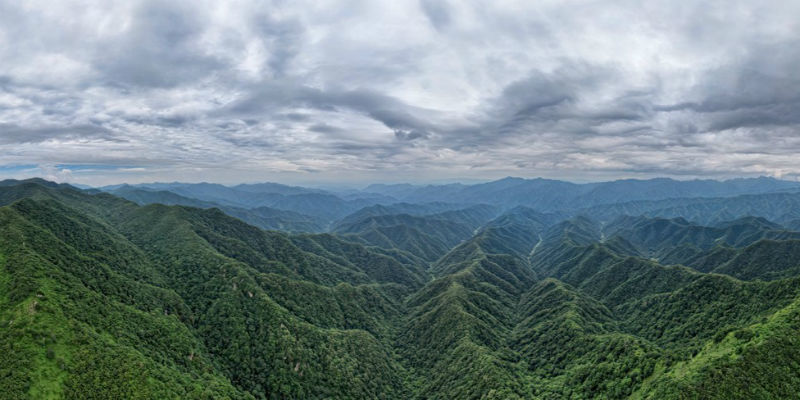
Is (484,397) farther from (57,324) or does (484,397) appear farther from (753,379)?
(57,324)

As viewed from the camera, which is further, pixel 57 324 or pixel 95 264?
pixel 95 264

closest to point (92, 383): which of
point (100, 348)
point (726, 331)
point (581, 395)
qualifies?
point (100, 348)

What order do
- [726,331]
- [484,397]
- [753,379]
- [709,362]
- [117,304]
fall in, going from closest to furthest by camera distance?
[753,379], [709,362], [726,331], [117,304], [484,397]

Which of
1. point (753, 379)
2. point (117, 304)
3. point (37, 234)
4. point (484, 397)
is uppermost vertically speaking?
point (37, 234)

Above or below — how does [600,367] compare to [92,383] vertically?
below

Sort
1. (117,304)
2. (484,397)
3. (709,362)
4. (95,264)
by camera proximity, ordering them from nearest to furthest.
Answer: (709,362)
(117,304)
(484,397)
(95,264)

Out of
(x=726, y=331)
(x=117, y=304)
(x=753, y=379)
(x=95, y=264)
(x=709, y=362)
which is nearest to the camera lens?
(x=753, y=379)

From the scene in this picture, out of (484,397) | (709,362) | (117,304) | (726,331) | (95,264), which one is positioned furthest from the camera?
(95,264)

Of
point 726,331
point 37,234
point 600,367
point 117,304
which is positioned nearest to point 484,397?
point 600,367

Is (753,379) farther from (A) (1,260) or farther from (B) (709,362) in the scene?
(A) (1,260)
